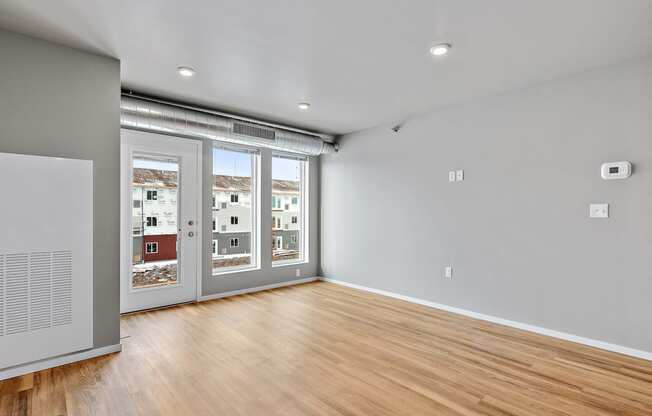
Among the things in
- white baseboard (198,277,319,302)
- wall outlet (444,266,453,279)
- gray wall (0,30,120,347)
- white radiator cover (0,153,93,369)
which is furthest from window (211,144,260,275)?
wall outlet (444,266,453,279)

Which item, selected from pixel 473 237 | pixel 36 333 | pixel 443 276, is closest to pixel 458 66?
pixel 473 237

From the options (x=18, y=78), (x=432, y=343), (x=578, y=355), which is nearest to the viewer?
(x=18, y=78)

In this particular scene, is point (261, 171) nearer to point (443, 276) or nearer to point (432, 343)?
point (443, 276)

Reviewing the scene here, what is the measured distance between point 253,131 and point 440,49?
2.77 metres

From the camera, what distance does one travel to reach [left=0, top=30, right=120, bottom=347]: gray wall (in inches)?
102

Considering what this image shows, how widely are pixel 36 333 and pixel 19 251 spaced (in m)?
0.65

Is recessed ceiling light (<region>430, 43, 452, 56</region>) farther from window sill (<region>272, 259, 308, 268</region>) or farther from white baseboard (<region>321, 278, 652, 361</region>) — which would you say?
window sill (<region>272, 259, 308, 268</region>)

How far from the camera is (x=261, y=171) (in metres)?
5.40

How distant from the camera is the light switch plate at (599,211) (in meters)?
3.12

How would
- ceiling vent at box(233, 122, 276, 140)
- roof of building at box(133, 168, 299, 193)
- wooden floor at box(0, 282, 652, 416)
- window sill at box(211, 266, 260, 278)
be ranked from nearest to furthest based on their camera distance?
1. wooden floor at box(0, 282, 652, 416)
2. roof of building at box(133, 168, 299, 193)
3. ceiling vent at box(233, 122, 276, 140)
4. window sill at box(211, 266, 260, 278)

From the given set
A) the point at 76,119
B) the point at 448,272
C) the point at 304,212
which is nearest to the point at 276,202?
the point at 304,212

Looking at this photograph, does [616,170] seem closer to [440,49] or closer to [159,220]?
[440,49]

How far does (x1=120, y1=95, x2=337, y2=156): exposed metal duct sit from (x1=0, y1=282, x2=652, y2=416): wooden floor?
2278 mm

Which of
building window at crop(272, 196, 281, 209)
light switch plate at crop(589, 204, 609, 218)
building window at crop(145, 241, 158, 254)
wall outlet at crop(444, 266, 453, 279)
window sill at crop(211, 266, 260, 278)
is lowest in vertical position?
window sill at crop(211, 266, 260, 278)
